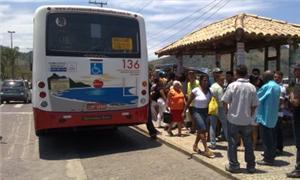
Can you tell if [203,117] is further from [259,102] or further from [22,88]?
[22,88]

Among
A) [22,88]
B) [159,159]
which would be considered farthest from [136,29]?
[22,88]

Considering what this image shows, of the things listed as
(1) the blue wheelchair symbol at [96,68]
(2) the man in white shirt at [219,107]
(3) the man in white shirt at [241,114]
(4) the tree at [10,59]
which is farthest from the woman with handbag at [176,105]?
(4) the tree at [10,59]

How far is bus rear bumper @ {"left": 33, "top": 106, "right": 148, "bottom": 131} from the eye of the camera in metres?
11.4

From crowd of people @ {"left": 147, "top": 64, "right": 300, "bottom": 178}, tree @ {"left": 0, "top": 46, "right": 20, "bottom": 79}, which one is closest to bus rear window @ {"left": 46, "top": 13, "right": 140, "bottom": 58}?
crowd of people @ {"left": 147, "top": 64, "right": 300, "bottom": 178}

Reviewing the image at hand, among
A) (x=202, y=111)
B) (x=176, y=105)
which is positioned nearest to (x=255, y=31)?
(x=176, y=105)

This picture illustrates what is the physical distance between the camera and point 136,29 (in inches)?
491

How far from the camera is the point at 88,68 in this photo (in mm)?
11852

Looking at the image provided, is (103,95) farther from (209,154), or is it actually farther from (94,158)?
(209,154)

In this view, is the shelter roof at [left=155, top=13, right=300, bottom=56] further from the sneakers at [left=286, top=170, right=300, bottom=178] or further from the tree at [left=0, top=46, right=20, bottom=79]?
the tree at [left=0, top=46, right=20, bottom=79]

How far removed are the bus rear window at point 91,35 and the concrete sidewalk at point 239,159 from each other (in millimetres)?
2336

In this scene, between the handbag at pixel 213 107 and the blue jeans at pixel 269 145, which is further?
the handbag at pixel 213 107

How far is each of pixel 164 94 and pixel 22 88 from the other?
2169 cm

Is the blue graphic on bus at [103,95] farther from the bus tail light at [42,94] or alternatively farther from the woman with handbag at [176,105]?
the woman with handbag at [176,105]

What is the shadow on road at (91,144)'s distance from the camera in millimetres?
12027
